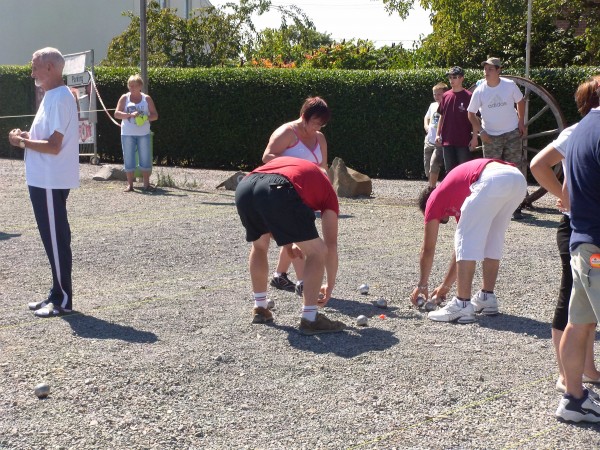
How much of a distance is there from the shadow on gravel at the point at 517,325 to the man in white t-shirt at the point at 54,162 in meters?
3.00

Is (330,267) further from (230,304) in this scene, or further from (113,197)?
(113,197)

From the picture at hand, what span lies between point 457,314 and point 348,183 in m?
7.76

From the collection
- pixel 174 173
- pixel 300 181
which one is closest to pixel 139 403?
pixel 300 181

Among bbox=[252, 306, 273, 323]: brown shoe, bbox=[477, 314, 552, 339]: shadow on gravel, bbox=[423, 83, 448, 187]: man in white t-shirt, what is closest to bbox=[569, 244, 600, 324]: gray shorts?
bbox=[477, 314, 552, 339]: shadow on gravel

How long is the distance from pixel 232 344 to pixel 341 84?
12.5 metres

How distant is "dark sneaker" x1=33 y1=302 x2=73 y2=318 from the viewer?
6723 mm

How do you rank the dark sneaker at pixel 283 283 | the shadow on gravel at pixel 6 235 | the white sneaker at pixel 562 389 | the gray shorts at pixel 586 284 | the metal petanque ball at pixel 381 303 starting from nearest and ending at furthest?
the gray shorts at pixel 586 284 < the white sneaker at pixel 562 389 < the metal petanque ball at pixel 381 303 < the dark sneaker at pixel 283 283 < the shadow on gravel at pixel 6 235

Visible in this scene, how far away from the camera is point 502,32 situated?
20.3 meters

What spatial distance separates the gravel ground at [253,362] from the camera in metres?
4.48

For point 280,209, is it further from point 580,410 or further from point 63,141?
point 580,410

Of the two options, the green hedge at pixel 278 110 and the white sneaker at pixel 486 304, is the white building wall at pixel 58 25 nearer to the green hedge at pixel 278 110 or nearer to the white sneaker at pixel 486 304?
the green hedge at pixel 278 110

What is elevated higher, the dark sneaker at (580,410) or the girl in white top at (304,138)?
the girl in white top at (304,138)

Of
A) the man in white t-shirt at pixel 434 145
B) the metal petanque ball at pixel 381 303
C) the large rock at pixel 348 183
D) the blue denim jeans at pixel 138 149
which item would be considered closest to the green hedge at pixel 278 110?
the man in white t-shirt at pixel 434 145

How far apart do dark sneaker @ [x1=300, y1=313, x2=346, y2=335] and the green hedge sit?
10.2 metres
